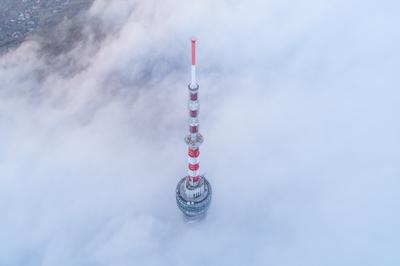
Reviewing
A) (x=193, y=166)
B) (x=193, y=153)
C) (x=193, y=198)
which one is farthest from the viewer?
(x=193, y=198)

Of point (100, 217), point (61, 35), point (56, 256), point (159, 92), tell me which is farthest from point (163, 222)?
point (61, 35)

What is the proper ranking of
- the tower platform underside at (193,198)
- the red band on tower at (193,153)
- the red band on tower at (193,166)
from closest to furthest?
the red band on tower at (193,153) < the red band on tower at (193,166) < the tower platform underside at (193,198)

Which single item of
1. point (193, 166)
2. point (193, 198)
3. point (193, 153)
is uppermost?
point (193, 153)

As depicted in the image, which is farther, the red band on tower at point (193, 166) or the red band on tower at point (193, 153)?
the red band on tower at point (193, 166)

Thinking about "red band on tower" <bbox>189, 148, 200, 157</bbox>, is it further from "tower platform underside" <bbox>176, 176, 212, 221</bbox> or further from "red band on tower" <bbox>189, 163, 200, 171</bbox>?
"tower platform underside" <bbox>176, 176, 212, 221</bbox>

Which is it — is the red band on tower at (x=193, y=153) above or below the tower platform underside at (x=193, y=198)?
above

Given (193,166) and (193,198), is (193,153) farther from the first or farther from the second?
(193,198)

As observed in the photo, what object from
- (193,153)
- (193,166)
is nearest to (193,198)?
(193,166)

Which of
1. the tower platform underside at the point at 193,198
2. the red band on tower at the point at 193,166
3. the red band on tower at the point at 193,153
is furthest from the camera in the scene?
the tower platform underside at the point at 193,198

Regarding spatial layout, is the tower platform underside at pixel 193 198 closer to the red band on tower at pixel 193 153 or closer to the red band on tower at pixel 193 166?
the red band on tower at pixel 193 166

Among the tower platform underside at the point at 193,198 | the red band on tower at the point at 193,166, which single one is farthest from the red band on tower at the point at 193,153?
the tower platform underside at the point at 193,198
